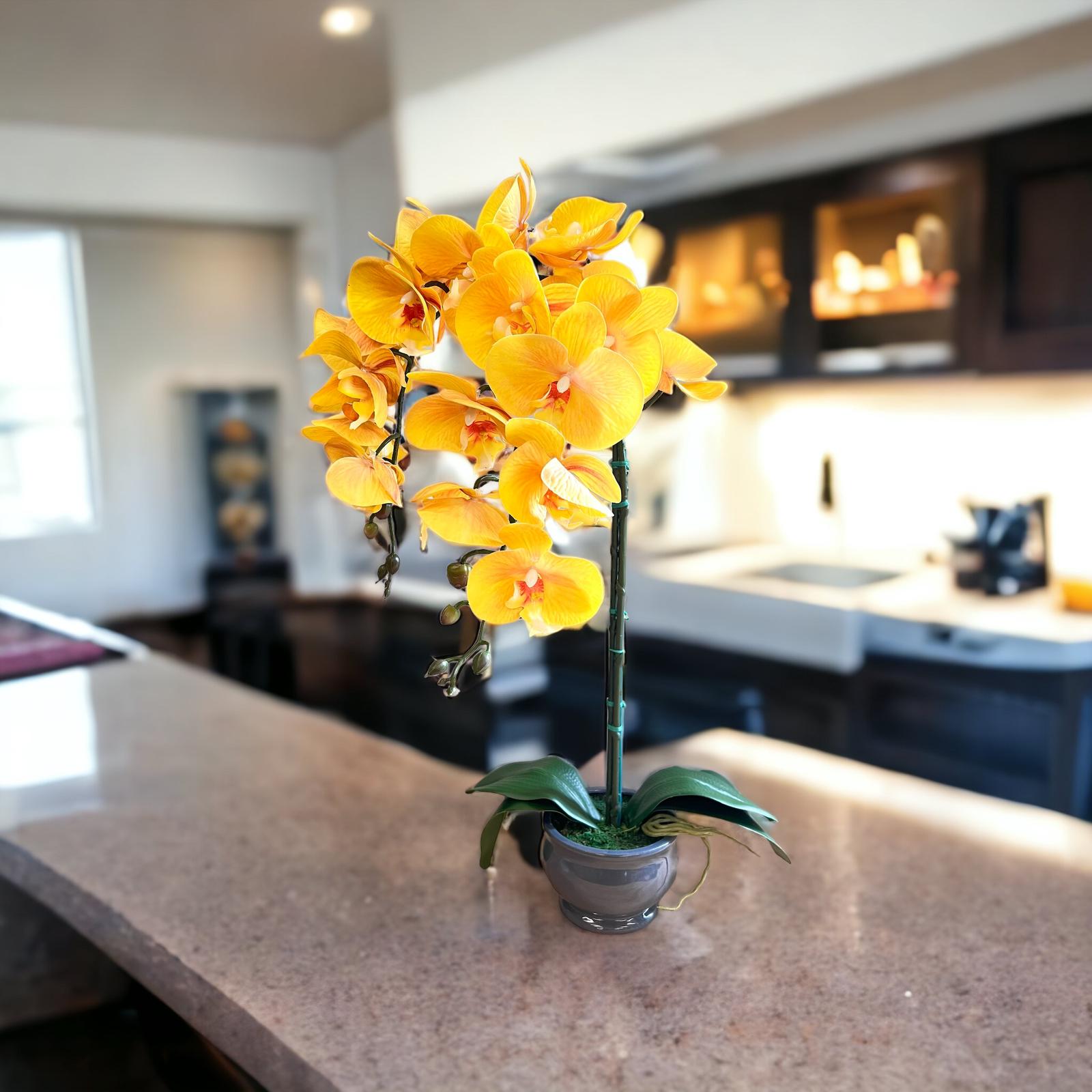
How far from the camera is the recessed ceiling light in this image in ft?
7.97

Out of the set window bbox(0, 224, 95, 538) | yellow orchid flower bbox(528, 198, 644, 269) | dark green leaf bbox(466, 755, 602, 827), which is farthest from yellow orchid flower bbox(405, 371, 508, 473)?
window bbox(0, 224, 95, 538)

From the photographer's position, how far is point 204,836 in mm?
1091

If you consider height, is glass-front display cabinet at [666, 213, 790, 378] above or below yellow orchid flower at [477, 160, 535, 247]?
above

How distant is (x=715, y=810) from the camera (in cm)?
77

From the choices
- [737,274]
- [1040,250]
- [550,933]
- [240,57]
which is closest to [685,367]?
[550,933]

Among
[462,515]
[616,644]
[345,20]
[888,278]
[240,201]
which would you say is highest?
[345,20]

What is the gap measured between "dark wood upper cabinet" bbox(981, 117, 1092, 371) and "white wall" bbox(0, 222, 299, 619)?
1801 millimetres

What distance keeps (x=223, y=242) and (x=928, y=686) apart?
→ 2.11 metres

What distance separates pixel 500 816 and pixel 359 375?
0.37 m

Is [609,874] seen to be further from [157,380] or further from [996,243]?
[157,380]

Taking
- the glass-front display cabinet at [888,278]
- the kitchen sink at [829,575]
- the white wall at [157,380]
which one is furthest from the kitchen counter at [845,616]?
the white wall at [157,380]

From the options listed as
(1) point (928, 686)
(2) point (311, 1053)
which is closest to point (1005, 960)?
(2) point (311, 1053)

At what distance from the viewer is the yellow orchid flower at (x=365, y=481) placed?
2.31ft

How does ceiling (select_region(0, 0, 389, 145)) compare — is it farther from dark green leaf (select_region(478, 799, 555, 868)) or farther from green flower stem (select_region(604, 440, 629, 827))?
dark green leaf (select_region(478, 799, 555, 868))
